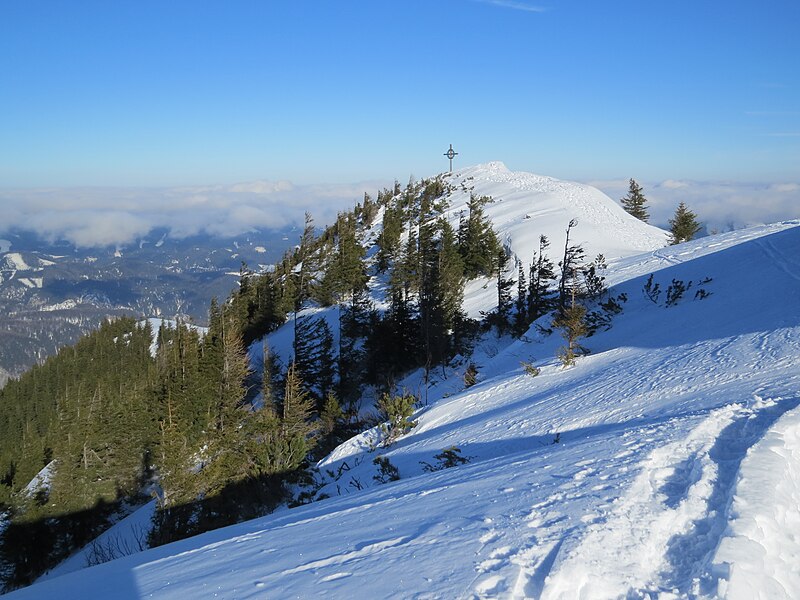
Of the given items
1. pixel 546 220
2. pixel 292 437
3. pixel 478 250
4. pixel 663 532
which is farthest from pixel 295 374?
pixel 546 220

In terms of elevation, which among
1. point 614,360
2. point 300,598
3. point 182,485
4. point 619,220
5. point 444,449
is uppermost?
point 619,220

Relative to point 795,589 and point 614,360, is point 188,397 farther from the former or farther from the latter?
point 795,589

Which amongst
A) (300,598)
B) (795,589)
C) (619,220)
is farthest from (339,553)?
(619,220)

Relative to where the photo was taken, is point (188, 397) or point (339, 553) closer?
point (339, 553)

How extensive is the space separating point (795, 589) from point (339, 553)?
3.58 m

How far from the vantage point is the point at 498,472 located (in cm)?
651

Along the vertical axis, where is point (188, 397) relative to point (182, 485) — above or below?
below

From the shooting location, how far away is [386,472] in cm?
1227

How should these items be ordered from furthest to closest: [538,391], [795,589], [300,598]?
[538,391], [300,598], [795,589]

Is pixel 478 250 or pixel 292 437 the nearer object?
pixel 292 437

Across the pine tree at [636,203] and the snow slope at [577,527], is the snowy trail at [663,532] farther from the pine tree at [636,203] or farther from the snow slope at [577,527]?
the pine tree at [636,203]

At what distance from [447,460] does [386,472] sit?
6.58 ft

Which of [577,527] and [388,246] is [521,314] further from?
[577,527]

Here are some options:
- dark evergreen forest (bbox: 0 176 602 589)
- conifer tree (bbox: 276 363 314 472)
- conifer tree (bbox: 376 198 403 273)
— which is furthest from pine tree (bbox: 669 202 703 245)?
conifer tree (bbox: 276 363 314 472)
